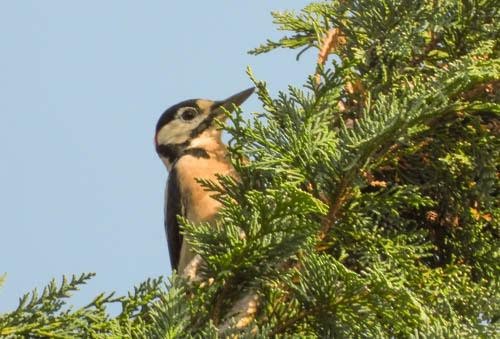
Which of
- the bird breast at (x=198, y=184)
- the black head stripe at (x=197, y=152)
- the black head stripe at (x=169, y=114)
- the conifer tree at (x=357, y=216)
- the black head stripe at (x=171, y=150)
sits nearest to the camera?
the conifer tree at (x=357, y=216)

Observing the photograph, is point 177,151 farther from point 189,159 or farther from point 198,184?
point 198,184

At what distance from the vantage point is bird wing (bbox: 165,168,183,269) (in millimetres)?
5367

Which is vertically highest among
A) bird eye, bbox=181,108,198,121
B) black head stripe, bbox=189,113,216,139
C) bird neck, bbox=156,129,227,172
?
bird eye, bbox=181,108,198,121

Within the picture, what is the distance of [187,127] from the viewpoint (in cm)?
610

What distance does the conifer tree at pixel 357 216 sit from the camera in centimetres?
257

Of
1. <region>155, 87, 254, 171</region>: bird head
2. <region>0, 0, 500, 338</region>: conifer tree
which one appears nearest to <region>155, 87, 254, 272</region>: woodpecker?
<region>155, 87, 254, 171</region>: bird head

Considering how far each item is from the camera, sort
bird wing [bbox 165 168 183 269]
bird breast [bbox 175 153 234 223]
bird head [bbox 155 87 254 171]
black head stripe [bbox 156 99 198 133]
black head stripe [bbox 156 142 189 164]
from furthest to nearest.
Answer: black head stripe [bbox 156 99 198 133]
black head stripe [bbox 156 142 189 164]
bird head [bbox 155 87 254 171]
bird wing [bbox 165 168 183 269]
bird breast [bbox 175 153 234 223]

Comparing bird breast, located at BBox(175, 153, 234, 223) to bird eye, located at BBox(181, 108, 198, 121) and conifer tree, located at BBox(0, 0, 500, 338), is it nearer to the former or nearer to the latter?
bird eye, located at BBox(181, 108, 198, 121)

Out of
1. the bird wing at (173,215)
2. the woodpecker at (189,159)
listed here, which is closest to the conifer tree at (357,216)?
the woodpecker at (189,159)

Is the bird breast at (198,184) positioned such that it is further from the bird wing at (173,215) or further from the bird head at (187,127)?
the bird head at (187,127)

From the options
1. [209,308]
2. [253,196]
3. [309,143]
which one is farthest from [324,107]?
[209,308]

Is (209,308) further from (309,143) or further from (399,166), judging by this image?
(399,166)

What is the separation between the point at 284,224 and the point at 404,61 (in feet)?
3.35

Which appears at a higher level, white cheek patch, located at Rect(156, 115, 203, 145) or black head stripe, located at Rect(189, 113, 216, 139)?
white cheek patch, located at Rect(156, 115, 203, 145)
